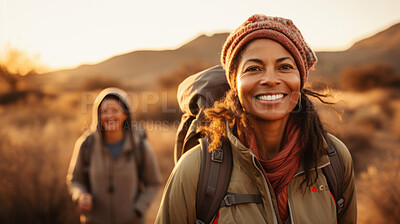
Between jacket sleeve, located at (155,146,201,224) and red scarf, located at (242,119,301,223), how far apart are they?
37 cm

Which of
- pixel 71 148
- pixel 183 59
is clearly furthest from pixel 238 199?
pixel 183 59

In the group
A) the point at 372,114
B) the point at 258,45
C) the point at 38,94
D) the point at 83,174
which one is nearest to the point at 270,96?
the point at 258,45

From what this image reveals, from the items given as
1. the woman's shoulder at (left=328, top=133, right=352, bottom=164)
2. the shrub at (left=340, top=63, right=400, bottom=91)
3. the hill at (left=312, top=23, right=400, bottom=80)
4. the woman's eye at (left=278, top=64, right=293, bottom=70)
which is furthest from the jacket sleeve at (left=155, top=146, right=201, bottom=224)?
the hill at (left=312, top=23, right=400, bottom=80)

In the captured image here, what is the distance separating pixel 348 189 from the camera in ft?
6.24

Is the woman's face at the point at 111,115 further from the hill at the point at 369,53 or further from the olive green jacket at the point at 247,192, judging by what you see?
the hill at the point at 369,53

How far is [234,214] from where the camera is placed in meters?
1.59

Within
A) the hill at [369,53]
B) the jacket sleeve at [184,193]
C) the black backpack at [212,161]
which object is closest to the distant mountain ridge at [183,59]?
the hill at [369,53]

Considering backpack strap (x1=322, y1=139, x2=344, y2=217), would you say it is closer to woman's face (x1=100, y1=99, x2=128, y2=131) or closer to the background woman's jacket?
A: the background woman's jacket

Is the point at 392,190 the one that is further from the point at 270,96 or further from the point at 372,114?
the point at 372,114

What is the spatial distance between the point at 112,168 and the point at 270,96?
2459mm

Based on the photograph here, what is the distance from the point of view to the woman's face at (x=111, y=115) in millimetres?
3744

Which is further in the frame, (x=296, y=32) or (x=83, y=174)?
(x=83, y=174)

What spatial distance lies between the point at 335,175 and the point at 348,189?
6.5 inches

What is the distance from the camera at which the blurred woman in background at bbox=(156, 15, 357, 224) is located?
164 cm
